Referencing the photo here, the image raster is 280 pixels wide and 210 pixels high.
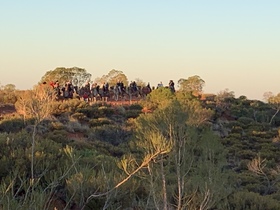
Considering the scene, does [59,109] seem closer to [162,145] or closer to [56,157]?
[56,157]

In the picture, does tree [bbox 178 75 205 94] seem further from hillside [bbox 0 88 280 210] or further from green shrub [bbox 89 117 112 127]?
green shrub [bbox 89 117 112 127]

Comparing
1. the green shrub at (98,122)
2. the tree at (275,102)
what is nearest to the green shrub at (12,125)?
the green shrub at (98,122)

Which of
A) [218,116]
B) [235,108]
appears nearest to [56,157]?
[218,116]

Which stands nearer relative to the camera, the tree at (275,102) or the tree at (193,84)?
the tree at (275,102)

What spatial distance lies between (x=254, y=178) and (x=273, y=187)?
1.28 meters

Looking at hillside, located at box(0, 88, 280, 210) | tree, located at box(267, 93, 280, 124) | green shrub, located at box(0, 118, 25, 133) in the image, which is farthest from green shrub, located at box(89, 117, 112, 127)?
tree, located at box(267, 93, 280, 124)

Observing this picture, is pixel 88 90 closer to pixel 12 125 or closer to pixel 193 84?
pixel 12 125

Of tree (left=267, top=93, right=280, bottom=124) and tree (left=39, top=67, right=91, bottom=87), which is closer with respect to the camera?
tree (left=267, top=93, right=280, bottom=124)

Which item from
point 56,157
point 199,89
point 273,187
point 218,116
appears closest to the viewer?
point 56,157

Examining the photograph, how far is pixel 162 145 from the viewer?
19.7 ft

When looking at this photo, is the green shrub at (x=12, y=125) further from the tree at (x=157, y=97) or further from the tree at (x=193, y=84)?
the tree at (x=193, y=84)

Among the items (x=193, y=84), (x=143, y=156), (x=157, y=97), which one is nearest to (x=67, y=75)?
(x=193, y=84)

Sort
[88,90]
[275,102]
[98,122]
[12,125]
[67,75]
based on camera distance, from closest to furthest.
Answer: [12,125] → [98,122] → [88,90] → [275,102] → [67,75]

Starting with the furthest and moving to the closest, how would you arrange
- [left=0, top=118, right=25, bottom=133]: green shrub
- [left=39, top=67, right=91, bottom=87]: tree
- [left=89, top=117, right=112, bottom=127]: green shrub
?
[left=39, top=67, right=91, bottom=87]: tree → [left=89, top=117, right=112, bottom=127]: green shrub → [left=0, top=118, right=25, bottom=133]: green shrub
